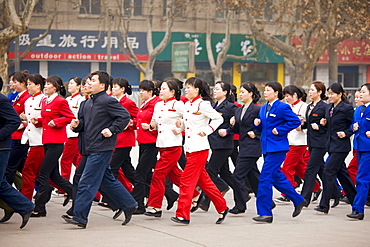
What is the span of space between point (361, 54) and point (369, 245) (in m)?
34.1

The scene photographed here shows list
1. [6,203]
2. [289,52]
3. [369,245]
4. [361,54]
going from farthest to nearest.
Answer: [361,54], [289,52], [6,203], [369,245]

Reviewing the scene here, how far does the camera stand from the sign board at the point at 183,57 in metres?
26.0

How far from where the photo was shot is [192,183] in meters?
8.77

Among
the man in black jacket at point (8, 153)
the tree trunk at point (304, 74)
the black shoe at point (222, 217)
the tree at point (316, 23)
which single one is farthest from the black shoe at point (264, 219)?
the tree trunk at point (304, 74)

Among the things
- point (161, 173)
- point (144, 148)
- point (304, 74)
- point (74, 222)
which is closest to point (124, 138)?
point (144, 148)

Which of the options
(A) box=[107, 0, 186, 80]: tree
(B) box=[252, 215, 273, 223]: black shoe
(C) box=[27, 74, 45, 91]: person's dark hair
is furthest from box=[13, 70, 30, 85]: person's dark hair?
(A) box=[107, 0, 186, 80]: tree

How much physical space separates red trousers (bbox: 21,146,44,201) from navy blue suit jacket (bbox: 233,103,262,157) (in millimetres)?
2489

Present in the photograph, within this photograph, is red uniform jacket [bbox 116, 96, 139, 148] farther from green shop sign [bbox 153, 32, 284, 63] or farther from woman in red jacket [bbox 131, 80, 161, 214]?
green shop sign [bbox 153, 32, 284, 63]

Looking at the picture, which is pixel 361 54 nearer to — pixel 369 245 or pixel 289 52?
pixel 289 52

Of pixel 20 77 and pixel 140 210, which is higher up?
pixel 20 77

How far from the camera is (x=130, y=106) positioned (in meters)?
10.2

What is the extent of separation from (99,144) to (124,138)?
1.54m

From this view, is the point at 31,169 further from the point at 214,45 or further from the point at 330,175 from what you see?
the point at 214,45

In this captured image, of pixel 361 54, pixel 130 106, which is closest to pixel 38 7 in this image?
pixel 361 54
